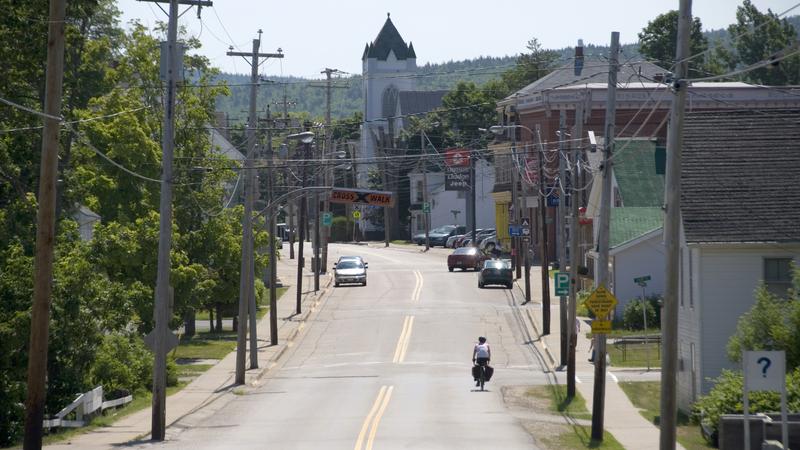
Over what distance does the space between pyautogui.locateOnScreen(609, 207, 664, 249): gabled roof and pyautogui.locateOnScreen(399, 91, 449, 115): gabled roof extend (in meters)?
80.1

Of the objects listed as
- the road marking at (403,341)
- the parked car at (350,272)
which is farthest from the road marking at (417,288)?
the road marking at (403,341)

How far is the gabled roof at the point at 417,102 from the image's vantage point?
134 metres

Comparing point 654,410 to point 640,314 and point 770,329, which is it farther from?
point 640,314

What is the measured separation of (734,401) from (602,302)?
145 inches

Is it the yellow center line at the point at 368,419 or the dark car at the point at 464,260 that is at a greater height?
the dark car at the point at 464,260

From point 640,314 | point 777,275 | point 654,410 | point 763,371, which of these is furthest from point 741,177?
point 640,314

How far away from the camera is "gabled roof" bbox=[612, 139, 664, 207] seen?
5753 centimetres

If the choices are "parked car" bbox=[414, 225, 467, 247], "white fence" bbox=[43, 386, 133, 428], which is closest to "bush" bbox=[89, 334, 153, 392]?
"white fence" bbox=[43, 386, 133, 428]

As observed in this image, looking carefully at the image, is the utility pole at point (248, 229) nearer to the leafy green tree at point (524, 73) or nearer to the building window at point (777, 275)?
the building window at point (777, 275)

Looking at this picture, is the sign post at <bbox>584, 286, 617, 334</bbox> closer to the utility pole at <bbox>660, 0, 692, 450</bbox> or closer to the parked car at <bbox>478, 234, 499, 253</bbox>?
the utility pole at <bbox>660, 0, 692, 450</bbox>

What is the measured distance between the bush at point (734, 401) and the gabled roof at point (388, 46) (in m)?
128

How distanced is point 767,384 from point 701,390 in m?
14.3

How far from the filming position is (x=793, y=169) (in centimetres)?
3259

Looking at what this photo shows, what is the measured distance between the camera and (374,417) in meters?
30.0
